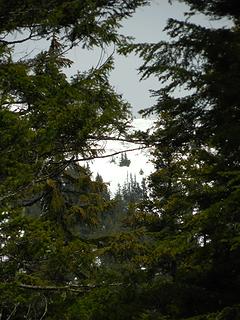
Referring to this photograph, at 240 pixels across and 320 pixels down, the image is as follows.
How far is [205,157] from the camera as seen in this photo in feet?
22.7

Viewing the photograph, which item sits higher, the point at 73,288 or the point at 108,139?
the point at 108,139

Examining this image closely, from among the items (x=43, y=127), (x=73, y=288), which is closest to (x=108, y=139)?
(x=43, y=127)

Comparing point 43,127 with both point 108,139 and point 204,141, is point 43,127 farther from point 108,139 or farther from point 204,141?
point 204,141

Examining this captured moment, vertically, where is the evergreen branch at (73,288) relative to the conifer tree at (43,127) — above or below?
below

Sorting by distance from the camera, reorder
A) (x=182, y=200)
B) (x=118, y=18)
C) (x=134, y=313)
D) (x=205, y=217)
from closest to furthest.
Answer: (x=205, y=217), (x=134, y=313), (x=182, y=200), (x=118, y=18)

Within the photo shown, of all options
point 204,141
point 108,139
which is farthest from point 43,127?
point 204,141

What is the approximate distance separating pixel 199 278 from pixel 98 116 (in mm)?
3536

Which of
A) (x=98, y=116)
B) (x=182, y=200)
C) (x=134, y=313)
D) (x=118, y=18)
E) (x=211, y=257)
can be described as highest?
(x=118, y=18)

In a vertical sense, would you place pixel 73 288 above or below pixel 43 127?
below

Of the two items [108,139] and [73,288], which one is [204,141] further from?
[73,288]

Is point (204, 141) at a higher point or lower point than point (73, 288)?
higher

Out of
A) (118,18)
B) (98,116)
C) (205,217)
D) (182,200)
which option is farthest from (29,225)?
(118,18)

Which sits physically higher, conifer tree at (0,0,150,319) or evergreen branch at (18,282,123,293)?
conifer tree at (0,0,150,319)

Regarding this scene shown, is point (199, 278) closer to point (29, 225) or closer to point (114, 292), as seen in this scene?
point (114, 292)
